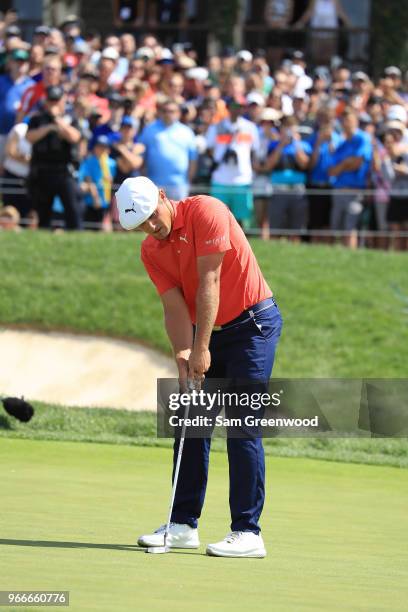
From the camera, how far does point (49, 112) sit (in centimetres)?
1680

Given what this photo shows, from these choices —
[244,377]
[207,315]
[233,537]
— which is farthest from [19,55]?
[233,537]

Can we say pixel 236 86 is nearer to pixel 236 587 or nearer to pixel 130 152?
pixel 130 152

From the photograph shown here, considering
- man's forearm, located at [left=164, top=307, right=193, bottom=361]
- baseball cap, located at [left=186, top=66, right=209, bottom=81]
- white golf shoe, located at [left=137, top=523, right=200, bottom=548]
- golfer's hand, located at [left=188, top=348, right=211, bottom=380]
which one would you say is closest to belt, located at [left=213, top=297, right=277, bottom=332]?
man's forearm, located at [left=164, top=307, right=193, bottom=361]

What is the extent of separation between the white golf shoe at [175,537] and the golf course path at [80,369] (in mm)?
7823

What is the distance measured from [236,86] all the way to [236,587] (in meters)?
15.1

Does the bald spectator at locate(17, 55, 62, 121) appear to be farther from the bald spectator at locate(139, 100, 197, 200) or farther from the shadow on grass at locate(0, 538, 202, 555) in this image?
the shadow on grass at locate(0, 538, 202, 555)

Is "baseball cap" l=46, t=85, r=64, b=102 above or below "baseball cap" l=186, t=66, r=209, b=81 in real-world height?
above

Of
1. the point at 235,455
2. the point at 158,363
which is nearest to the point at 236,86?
the point at 158,363

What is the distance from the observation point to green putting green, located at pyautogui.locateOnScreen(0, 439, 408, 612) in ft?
18.2

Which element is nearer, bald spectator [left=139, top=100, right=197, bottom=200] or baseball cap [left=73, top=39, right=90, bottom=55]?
bald spectator [left=139, top=100, right=197, bottom=200]

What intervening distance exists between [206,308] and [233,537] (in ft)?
3.40

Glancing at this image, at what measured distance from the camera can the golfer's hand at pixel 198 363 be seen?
6.92m

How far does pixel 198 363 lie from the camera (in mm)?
6938

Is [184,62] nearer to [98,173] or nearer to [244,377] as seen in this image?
[98,173]
